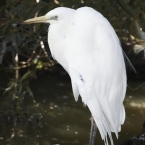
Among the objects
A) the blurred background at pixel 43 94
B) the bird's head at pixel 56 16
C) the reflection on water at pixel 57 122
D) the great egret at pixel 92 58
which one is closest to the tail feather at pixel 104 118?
the great egret at pixel 92 58

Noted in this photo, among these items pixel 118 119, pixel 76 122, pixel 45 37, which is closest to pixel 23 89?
pixel 76 122

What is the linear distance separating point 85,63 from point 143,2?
106cm

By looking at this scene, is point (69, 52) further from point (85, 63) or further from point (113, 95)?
point (113, 95)

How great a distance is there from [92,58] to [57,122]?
197cm

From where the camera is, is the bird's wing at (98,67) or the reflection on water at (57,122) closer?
the bird's wing at (98,67)

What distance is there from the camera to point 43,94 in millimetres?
5562

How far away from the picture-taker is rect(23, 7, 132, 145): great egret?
264 cm

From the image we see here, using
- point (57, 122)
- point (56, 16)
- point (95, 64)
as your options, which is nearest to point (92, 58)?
point (95, 64)

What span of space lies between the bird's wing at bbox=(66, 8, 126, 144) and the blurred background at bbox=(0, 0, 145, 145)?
1.34ft

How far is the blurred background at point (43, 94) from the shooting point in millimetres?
3414

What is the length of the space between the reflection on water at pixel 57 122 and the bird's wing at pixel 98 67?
128 centimetres

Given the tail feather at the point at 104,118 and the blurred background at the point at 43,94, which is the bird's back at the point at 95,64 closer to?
the tail feather at the point at 104,118

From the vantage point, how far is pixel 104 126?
2.68m

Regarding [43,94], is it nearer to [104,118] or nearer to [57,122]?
[57,122]
